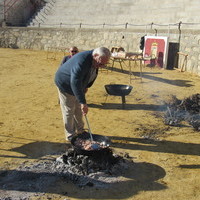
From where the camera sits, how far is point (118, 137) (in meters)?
6.48

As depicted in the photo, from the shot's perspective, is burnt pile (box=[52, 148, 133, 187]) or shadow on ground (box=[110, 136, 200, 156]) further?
shadow on ground (box=[110, 136, 200, 156])

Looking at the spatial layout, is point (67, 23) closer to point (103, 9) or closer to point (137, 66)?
point (103, 9)

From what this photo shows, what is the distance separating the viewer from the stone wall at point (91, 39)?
46.4 ft

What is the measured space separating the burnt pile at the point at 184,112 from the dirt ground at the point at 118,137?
16 cm

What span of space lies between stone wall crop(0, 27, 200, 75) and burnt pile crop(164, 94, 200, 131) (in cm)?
593

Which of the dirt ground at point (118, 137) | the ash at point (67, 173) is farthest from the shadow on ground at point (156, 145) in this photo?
the ash at point (67, 173)

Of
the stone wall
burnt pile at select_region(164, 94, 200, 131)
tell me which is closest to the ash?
burnt pile at select_region(164, 94, 200, 131)

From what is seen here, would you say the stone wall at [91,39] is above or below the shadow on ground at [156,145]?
above

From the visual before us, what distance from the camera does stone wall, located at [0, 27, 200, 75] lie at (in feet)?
46.4

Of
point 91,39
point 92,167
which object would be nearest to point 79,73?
point 92,167

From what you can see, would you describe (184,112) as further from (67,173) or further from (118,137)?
(67,173)

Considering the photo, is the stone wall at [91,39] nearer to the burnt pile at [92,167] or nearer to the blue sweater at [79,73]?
the blue sweater at [79,73]

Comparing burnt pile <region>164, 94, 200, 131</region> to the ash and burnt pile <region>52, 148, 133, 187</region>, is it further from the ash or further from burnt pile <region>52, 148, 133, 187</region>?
burnt pile <region>52, 148, 133, 187</region>

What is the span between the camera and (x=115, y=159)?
16.8 feet
